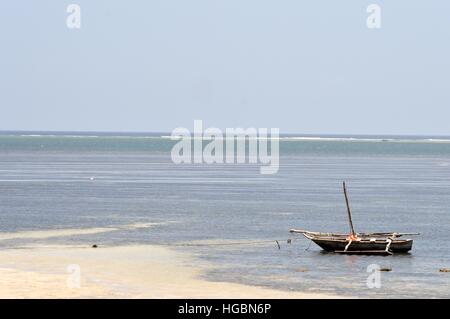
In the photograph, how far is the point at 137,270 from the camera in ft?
174

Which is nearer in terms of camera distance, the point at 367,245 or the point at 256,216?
the point at 367,245

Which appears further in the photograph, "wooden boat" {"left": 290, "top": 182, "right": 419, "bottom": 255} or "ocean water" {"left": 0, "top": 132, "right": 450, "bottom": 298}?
"wooden boat" {"left": 290, "top": 182, "right": 419, "bottom": 255}

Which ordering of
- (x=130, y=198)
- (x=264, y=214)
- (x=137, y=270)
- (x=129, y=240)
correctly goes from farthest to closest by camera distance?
1. (x=130, y=198)
2. (x=264, y=214)
3. (x=129, y=240)
4. (x=137, y=270)

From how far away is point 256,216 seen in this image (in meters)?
84.4

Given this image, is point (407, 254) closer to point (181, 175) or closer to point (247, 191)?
point (247, 191)

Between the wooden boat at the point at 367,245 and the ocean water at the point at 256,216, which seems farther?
the wooden boat at the point at 367,245

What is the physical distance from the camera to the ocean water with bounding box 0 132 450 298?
53019 mm

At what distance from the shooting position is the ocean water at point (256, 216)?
53019 millimetres
